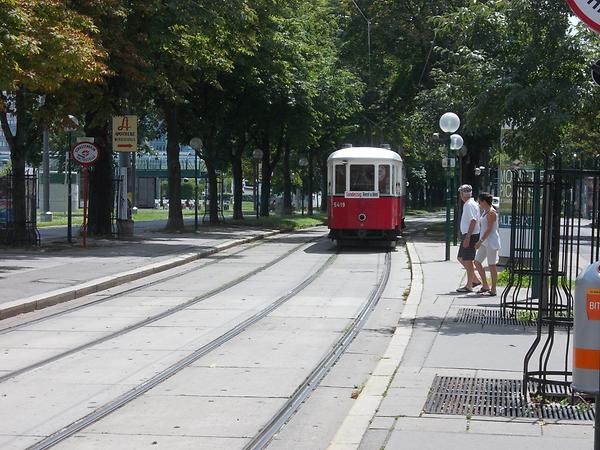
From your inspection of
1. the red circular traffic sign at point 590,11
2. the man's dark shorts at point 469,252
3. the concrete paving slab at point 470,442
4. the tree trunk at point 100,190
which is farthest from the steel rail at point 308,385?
the tree trunk at point 100,190

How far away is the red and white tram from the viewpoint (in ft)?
93.6

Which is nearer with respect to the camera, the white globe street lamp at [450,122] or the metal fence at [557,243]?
the metal fence at [557,243]

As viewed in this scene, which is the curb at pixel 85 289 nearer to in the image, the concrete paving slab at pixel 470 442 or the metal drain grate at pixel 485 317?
the metal drain grate at pixel 485 317

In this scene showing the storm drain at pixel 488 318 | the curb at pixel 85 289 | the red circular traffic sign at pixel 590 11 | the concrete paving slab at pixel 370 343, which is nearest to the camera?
the red circular traffic sign at pixel 590 11

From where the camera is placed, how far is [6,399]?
861 cm

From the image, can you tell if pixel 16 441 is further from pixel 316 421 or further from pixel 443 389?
pixel 443 389

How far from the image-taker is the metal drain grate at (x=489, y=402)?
305 inches

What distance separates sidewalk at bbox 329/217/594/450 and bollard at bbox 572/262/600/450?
1484 mm

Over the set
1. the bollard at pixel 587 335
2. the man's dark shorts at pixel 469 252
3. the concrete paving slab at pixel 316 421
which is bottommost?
the concrete paving slab at pixel 316 421

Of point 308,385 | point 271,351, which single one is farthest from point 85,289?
point 308,385

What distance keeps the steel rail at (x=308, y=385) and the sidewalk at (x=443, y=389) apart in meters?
0.59

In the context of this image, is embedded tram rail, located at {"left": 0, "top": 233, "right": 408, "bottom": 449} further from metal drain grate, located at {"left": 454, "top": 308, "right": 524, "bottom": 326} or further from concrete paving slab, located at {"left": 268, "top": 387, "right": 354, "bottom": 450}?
metal drain grate, located at {"left": 454, "top": 308, "right": 524, "bottom": 326}

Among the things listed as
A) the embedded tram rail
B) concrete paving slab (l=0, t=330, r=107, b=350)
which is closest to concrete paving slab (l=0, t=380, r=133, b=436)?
the embedded tram rail

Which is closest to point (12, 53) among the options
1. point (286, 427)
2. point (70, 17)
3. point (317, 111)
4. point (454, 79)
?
point (70, 17)
